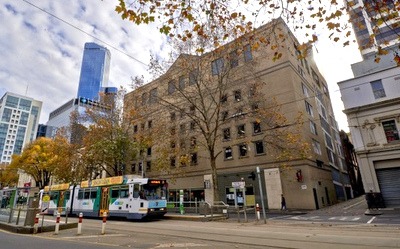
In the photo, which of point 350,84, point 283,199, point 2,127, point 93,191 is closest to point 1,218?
point 93,191

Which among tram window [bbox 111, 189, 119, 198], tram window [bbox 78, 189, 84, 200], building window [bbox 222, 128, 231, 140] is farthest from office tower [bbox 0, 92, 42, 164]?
tram window [bbox 111, 189, 119, 198]

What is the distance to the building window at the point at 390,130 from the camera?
76.4 feet

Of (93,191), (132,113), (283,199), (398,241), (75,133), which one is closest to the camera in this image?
(398,241)

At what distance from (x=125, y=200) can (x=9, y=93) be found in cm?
16312

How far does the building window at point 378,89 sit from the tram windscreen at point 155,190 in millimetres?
22302

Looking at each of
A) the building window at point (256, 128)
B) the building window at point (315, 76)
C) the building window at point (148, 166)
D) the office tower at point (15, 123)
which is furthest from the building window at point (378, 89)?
the office tower at point (15, 123)

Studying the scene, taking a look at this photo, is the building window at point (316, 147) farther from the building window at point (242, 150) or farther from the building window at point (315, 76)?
the building window at point (315, 76)

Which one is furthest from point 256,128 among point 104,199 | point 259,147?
point 104,199

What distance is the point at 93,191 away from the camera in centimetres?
2309

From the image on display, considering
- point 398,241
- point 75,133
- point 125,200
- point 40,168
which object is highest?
point 75,133

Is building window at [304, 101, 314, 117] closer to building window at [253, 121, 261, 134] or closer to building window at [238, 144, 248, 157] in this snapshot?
building window at [253, 121, 261, 134]

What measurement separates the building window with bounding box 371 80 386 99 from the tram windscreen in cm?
2230

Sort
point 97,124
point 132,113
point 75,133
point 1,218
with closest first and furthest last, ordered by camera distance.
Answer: point 1,218, point 132,113, point 97,124, point 75,133

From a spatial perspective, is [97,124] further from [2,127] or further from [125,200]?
[2,127]
